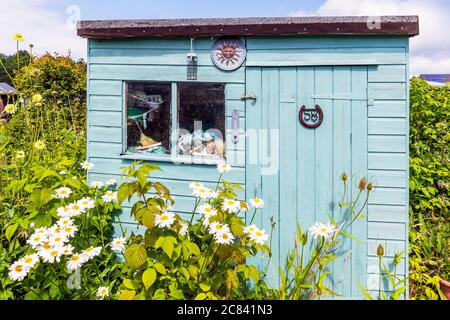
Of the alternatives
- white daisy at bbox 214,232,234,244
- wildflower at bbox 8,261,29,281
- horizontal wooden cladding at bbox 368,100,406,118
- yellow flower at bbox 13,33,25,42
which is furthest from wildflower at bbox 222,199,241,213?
yellow flower at bbox 13,33,25,42

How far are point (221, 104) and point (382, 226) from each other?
6.19ft

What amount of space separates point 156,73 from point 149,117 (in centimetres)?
46

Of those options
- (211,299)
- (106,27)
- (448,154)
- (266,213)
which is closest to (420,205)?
(448,154)

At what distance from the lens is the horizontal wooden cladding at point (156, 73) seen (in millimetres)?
3316

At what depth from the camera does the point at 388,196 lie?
10.3ft

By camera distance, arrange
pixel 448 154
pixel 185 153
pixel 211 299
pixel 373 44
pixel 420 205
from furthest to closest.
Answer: pixel 448 154, pixel 420 205, pixel 185 153, pixel 373 44, pixel 211 299

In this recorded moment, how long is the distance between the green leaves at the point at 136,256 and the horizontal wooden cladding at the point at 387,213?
6.85ft

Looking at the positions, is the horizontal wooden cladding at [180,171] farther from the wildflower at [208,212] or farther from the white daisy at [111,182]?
the wildflower at [208,212]

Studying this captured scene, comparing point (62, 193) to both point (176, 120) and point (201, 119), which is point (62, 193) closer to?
point (176, 120)

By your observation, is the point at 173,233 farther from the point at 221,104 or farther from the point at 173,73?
the point at 173,73

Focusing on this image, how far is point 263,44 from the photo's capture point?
3.25 meters

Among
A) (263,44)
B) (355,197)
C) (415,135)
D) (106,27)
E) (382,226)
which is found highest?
(106,27)

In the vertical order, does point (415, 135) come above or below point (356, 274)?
above

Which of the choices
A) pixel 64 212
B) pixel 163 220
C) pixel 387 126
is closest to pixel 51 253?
pixel 64 212
